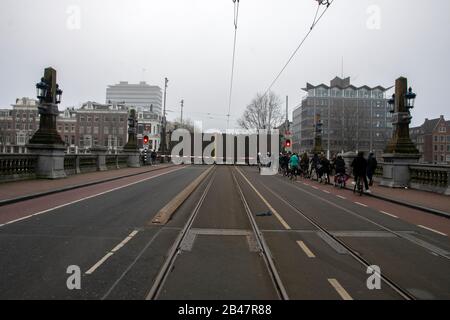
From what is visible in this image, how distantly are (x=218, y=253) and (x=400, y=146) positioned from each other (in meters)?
16.3

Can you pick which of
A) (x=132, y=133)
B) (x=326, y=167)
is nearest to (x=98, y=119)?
(x=132, y=133)

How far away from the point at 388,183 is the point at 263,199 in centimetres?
887

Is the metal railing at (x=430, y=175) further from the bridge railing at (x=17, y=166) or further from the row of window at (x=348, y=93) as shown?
the row of window at (x=348, y=93)

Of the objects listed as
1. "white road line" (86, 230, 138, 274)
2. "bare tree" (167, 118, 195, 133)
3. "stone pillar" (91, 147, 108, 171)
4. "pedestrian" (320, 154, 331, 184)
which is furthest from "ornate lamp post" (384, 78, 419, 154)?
"bare tree" (167, 118, 195, 133)

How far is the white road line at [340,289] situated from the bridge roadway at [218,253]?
0.02 metres

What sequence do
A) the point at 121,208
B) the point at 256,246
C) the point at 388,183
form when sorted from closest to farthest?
the point at 256,246 → the point at 121,208 → the point at 388,183

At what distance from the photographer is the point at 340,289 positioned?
15.7ft

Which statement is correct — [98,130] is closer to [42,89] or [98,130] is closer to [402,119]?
[42,89]

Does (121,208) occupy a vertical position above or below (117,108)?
below

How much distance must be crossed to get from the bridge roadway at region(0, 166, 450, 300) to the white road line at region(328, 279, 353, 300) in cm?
2

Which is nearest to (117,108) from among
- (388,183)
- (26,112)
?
(26,112)

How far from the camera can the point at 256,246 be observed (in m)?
6.97

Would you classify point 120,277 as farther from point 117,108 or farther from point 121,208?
point 117,108

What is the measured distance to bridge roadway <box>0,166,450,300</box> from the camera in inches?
185
